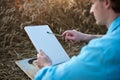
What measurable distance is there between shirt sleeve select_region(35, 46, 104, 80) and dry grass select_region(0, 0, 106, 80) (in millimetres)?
1548

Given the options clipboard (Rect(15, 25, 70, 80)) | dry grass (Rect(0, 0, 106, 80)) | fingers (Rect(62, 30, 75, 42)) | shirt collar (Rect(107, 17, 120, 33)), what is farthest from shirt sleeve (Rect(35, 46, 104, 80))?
dry grass (Rect(0, 0, 106, 80))

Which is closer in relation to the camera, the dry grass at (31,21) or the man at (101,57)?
the man at (101,57)

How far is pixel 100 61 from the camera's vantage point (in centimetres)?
140

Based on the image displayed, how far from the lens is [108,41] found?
140cm

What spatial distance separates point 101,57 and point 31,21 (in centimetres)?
232

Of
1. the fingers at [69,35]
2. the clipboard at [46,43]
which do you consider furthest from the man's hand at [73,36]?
Answer: the clipboard at [46,43]

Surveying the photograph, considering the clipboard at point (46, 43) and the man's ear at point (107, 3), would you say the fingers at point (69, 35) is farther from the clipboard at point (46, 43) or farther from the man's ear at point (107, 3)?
the man's ear at point (107, 3)

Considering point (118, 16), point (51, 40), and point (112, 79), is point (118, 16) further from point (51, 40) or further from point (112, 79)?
point (51, 40)

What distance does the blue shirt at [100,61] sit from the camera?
139 centimetres

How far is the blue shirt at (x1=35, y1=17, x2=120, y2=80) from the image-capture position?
139 centimetres

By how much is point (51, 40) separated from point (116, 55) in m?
0.78

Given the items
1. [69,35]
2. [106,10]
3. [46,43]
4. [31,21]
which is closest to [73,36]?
[69,35]

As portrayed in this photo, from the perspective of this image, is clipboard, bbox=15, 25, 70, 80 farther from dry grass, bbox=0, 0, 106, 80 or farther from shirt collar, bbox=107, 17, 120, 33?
dry grass, bbox=0, 0, 106, 80

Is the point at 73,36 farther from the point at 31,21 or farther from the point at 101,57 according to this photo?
the point at 31,21
